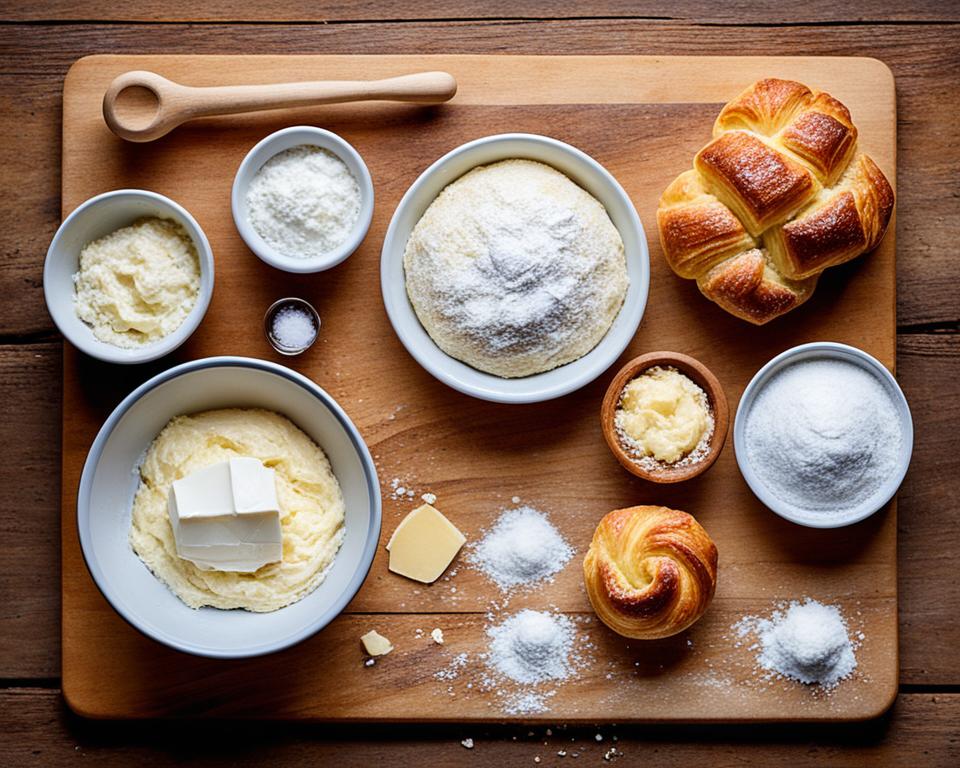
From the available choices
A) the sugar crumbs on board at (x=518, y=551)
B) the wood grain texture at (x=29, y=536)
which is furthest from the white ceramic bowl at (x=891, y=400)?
the wood grain texture at (x=29, y=536)

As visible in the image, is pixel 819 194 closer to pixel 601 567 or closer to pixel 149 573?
pixel 601 567

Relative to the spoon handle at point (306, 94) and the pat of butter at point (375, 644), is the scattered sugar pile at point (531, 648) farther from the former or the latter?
the spoon handle at point (306, 94)

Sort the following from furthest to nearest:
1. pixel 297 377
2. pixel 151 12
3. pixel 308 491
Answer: pixel 151 12 < pixel 308 491 < pixel 297 377

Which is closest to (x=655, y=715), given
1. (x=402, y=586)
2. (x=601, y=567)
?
(x=601, y=567)

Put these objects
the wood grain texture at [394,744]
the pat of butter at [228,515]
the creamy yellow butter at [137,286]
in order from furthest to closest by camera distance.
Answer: the wood grain texture at [394,744] < the creamy yellow butter at [137,286] < the pat of butter at [228,515]

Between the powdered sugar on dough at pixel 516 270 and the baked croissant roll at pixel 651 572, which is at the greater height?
the powdered sugar on dough at pixel 516 270

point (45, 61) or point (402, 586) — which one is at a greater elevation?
point (45, 61)
